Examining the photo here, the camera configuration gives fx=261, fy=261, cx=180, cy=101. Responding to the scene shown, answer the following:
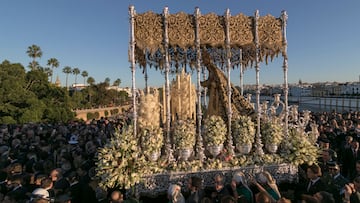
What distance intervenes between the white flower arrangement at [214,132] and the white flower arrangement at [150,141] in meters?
1.36

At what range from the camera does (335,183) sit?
207 inches

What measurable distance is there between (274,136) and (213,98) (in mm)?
2505

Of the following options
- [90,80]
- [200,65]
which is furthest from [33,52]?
[200,65]

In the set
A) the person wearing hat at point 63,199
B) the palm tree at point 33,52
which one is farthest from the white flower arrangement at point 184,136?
the palm tree at point 33,52

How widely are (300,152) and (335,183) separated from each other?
2.01 meters

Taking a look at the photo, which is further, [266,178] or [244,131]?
[244,131]

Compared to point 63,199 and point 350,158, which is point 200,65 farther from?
point 350,158

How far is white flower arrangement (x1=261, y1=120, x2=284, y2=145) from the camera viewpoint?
7508 millimetres

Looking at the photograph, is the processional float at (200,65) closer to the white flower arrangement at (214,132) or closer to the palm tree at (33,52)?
the white flower arrangement at (214,132)

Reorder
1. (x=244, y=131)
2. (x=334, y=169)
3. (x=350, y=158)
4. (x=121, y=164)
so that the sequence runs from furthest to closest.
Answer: (x=350, y=158) → (x=244, y=131) → (x=121, y=164) → (x=334, y=169)

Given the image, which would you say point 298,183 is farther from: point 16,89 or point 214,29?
point 16,89

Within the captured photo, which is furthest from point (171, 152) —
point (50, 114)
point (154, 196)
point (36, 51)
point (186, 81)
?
point (36, 51)

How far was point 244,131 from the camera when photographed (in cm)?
752

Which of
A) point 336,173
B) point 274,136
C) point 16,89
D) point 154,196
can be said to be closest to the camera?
point 336,173
